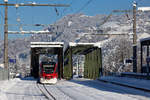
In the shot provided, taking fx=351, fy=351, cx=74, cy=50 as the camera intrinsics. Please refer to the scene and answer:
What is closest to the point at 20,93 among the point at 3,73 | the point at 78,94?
the point at 78,94

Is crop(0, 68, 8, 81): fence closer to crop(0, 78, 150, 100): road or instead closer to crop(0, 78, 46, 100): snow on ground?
crop(0, 78, 46, 100): snow on ground

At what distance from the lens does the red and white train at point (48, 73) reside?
3928cm

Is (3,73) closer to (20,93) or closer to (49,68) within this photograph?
(49,68)

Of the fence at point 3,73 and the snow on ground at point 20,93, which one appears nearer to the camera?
the snow on ground at point 20,93

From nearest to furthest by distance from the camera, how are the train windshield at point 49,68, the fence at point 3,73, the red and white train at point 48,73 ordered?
the fence at point 3,73 → the red and white train at point 48,73 → the train windshield at point 49,68

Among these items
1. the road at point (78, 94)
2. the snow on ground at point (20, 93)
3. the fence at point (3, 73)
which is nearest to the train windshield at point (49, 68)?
the fence at point (3, 73)

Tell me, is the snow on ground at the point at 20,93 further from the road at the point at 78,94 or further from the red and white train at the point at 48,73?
the red and white train at the point at 48,73

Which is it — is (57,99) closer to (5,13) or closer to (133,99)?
(133,99)

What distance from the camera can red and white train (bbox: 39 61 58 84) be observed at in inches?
1547

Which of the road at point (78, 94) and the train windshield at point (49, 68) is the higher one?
the train windshield at point (49, 68)

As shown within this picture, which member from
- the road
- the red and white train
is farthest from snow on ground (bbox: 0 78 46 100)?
the red and white train

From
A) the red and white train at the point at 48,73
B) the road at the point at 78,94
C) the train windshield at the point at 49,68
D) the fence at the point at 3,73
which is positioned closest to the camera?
the road at the point at 78,94

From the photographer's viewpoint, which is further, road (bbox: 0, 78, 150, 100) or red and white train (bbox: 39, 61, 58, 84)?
red and white train (bbox: 39, 61, 58, 84)

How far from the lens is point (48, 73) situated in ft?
130
